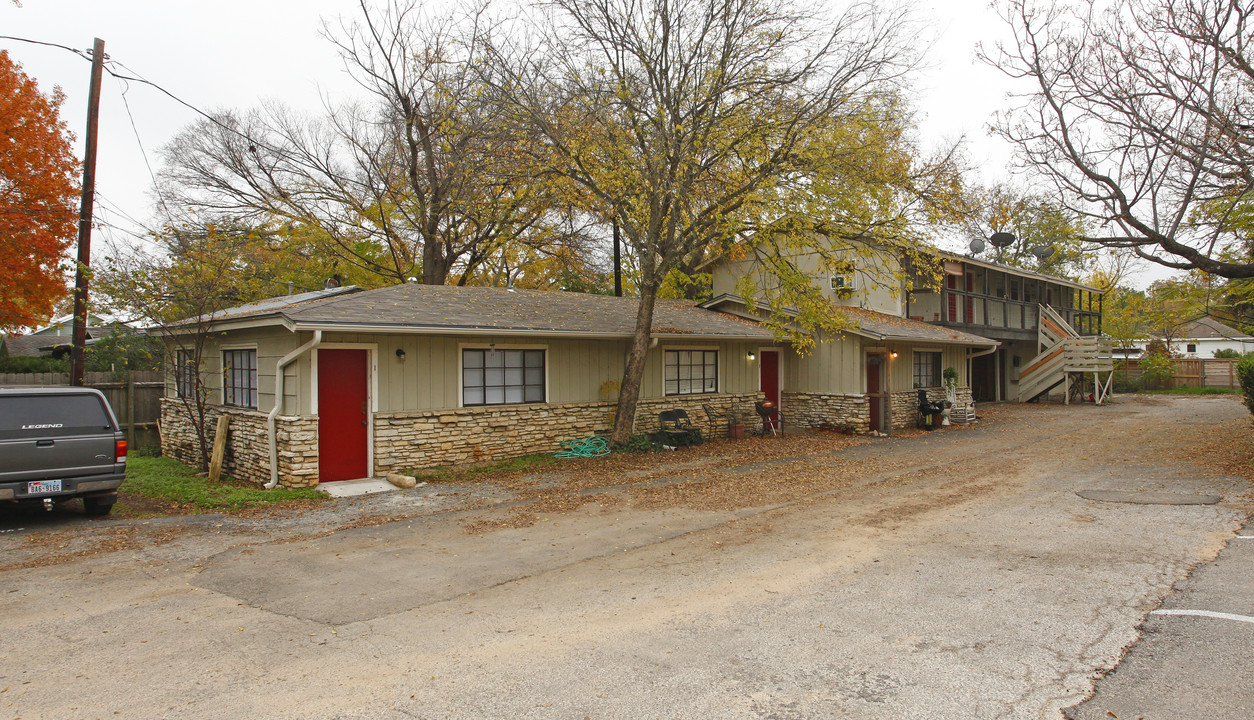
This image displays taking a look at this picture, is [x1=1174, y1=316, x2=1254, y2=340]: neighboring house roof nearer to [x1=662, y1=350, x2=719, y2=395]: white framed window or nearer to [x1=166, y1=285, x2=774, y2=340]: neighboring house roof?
[x1=662, y1=350, x2=719, y2=395]: white framed window

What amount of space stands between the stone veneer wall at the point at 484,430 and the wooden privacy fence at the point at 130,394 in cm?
845

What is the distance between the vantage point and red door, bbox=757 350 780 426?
715 inches

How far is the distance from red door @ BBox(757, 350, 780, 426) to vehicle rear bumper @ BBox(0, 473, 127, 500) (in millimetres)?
13869

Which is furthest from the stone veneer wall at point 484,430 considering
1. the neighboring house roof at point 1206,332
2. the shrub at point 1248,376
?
the neighboring house roof at point 1206,332

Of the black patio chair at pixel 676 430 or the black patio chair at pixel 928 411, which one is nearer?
the black patio chair at pixel 676 430

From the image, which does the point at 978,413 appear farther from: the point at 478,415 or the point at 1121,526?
the point at 478,415

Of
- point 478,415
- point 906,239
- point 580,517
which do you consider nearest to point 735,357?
point 906,239

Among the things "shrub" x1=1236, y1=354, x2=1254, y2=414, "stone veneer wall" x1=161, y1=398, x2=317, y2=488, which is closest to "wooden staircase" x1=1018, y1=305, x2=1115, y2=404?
"shrub" x1=1236, y1=354, x2=1254, y2=414

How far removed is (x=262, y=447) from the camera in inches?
426

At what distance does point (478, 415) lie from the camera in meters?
12.3

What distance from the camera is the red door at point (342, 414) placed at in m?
10.6

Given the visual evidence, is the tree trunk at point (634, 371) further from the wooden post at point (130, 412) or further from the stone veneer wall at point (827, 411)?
the wooden post at point (130, 412)

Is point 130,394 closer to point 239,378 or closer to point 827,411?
point 239,378

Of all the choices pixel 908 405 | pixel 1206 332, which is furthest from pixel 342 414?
pixel 1206 332
